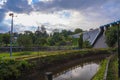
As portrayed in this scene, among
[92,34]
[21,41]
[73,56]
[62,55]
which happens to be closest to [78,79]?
[62,55]

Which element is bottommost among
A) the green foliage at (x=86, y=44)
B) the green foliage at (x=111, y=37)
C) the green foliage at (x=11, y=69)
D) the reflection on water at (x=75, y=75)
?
the reflection on water at (x=75, y=75)

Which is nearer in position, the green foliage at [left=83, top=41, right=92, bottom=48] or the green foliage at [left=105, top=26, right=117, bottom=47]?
the green foliage at [left=105, top=26, right=117, bottom=47]

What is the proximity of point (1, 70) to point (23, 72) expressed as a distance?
4366 mm

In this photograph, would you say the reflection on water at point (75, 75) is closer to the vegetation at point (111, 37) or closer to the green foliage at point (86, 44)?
the vegetation at point (111, 37)

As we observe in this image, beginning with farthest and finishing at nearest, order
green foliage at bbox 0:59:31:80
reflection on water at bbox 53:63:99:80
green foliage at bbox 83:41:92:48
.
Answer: green foliage at bbox 83:41:92:48, reflection on water at bbox 53:63:99:80, green foliage at bbox 0:59:31:80

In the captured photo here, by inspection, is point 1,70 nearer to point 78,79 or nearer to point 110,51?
point 78,79

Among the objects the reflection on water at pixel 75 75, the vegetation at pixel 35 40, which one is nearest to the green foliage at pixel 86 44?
the vegetation at pixel 35 40

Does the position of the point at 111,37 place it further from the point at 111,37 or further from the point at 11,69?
the point at 11,69

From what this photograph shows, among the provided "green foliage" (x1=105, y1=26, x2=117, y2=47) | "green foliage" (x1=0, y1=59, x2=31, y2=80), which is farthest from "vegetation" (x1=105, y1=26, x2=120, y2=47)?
"green foliage" (x1=0, y1=59, x2=31, y2=80)

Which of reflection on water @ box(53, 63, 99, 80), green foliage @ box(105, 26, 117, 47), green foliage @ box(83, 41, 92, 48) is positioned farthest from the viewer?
green foliage @ box(83, 41, 92, 48)

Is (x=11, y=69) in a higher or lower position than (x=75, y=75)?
higher

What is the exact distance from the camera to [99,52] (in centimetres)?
5738

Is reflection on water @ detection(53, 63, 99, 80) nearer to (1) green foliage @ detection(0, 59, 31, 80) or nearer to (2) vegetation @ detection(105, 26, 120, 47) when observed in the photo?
(1) green foliage @ detection(0, 59, 31, 80)

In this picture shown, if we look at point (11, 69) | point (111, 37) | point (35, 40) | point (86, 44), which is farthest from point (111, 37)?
point (11, 69)
